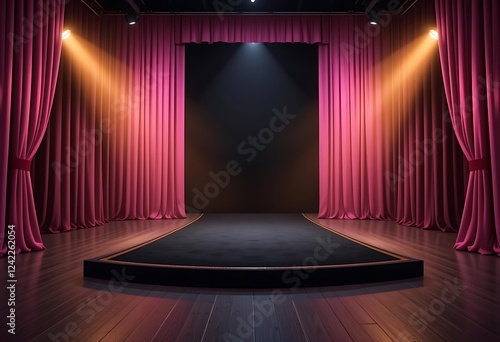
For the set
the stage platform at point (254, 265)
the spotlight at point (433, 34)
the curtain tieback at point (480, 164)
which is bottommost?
the stage platform at point (254, 265)

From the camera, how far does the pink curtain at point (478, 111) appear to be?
3.21 metres

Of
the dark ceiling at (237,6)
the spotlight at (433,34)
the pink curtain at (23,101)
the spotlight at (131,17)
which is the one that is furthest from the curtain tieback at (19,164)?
the spotlight at (433,34)

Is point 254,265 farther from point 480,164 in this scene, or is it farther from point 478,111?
point 478,111

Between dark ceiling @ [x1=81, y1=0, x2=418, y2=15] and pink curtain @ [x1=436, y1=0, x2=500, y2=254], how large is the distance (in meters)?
2.37

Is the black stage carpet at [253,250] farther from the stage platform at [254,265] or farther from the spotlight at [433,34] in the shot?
the spotlight at [433,34]

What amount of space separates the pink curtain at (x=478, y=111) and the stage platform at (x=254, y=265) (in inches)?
40.2

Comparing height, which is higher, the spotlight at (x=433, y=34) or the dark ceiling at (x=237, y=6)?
the dark ceiling at (x=237, y=6)

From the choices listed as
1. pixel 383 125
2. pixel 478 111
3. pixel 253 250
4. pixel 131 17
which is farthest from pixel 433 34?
pixel 131 17

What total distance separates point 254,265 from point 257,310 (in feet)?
1.89

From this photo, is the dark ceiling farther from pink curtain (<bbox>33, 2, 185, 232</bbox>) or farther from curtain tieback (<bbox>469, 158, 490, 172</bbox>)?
curtain tieback (<bbox>469, 158, 490, 172</bbox>)

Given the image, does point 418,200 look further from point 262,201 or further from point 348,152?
point 262,201

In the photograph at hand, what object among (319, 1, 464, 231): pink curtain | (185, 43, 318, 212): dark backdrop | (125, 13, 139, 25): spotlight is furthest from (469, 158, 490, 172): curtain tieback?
(125, 13, 139, 25): spotlight

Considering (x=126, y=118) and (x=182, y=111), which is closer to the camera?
(x=126, y=118)

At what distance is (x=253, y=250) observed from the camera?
2.94m
